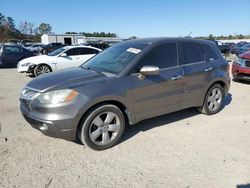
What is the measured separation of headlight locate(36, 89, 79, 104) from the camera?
12.3 feet

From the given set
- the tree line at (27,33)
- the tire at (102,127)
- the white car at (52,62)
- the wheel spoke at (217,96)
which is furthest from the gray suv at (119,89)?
the tree line at (27,33)

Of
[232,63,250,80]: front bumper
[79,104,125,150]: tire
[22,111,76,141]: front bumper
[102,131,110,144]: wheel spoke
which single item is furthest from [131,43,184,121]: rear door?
[232,63,250,80]: front bumper

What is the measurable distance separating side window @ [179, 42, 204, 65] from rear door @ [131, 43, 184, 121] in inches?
7.0

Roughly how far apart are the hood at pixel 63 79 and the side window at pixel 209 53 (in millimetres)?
2535

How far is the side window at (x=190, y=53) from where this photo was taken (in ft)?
16.5

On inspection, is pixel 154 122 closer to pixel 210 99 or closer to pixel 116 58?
pixel 210 99

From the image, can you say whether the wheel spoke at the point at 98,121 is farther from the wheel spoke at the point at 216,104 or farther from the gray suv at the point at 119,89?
the wheel spoke at the point at 216,104

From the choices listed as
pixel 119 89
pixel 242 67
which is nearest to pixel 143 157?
pixel 119 89

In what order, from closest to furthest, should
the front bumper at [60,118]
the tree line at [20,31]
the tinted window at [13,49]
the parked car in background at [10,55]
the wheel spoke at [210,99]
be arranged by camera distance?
the front bumper at [60,118], the wheel spoke at [210,99], the parked car in background at [10,55], the tinted window at [13,49], the tree line at [20,31]

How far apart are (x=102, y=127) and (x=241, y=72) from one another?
22.4 feet

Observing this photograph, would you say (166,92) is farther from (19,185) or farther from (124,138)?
(19,185)

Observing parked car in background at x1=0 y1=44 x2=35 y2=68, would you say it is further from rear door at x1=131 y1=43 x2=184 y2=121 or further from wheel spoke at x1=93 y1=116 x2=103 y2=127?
wheel spoke at x1=93 y1=116 x2=103 y2=127

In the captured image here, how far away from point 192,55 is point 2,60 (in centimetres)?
1432

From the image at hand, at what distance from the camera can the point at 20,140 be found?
175 inches
